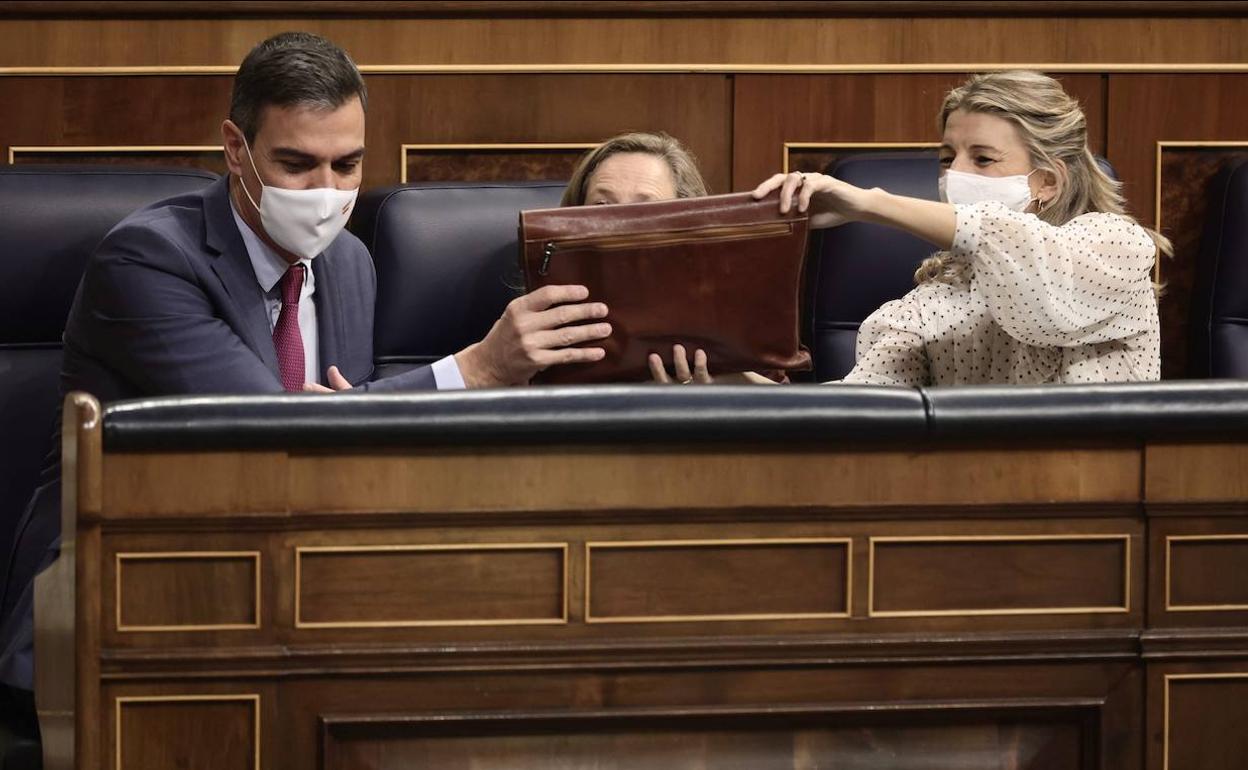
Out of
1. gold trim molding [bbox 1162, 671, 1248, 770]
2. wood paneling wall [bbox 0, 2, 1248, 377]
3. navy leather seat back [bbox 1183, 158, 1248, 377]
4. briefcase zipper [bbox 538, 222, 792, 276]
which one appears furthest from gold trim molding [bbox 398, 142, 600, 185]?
gold trim molding [bbox 1162, 671, 1248, 770]

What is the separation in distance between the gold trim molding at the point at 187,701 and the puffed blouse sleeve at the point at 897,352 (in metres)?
0.89

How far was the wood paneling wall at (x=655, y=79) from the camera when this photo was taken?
7.25ft

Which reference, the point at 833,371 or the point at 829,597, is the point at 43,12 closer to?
the point at 833,371

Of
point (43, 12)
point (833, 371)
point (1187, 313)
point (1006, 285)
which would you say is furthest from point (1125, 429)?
point (43, 12)

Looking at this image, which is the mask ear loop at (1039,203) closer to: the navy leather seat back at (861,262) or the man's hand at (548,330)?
the navy leather seat back at (861,262)

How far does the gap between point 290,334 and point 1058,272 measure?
0.80 meters

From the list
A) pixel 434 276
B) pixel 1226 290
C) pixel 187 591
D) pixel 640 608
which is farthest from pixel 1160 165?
pixel 187 591

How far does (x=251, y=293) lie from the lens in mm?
1686

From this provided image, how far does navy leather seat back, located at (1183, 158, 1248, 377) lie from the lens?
213cm

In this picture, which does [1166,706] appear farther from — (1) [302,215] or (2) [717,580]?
(1) [302,215]

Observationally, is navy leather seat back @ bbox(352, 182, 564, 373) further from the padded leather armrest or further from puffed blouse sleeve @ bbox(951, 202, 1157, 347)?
the padded leather armrest

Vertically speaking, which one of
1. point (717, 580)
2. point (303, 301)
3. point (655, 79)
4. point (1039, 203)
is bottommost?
point (717, 580)

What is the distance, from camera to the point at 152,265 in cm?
162

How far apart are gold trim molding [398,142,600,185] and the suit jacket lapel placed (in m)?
0.56
